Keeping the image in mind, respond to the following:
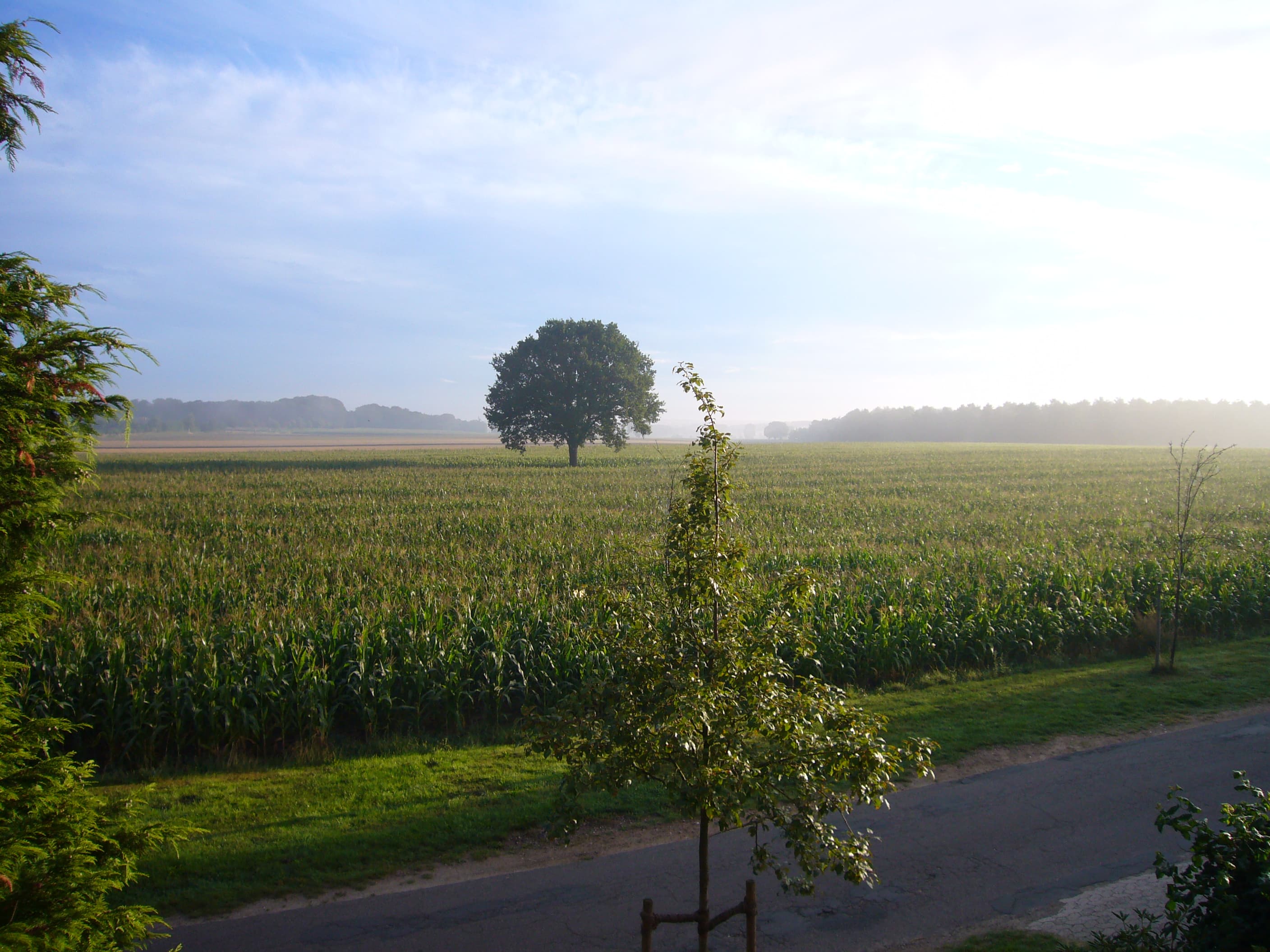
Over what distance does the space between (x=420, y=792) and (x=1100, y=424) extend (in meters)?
166

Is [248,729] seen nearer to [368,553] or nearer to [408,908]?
[408,908]

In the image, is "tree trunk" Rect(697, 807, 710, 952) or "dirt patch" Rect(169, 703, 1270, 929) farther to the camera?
"dirt patch" Rect(169, 703, 1270, 929)

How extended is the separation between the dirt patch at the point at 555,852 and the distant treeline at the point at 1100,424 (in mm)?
126342

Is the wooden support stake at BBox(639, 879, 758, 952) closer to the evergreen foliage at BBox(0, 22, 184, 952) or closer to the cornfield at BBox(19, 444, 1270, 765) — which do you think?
the cornfield at BBox(19, 444, 1270, 765)

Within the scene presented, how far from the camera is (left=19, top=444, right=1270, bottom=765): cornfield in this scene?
8398mm

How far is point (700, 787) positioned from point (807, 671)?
25.2ft

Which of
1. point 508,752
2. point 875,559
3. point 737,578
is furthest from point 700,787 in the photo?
point 875,559

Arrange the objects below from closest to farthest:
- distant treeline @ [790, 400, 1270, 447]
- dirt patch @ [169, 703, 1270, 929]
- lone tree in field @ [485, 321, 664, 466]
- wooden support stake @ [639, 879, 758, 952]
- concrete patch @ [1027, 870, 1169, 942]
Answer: wooden support stake @ [639, 879, 758, 952] → concrete patch @ [1027, 870, 1169, 942] → dirt patch @ [169, 703, 1270, 929] → lone tree in field @ [485, 321, 664, 466] → distant treeline @ [790, 400, 1270, 447]

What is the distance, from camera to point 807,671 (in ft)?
34.7

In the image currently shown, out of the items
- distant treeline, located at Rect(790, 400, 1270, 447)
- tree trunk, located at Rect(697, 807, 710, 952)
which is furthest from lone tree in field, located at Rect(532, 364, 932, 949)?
distant treeline, located at Rect(790, 400, 1270, 447)

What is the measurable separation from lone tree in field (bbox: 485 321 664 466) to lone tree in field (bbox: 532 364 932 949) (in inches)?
2058

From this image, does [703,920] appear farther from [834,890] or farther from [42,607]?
[42,607]

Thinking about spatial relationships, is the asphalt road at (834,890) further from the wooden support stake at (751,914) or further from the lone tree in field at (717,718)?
the lone tree in field at (717,718)

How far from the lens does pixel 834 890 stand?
5348mm
